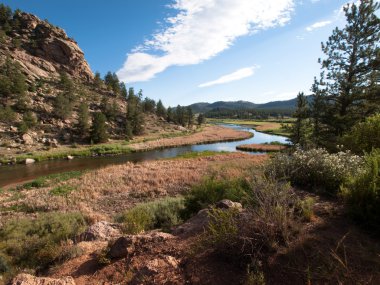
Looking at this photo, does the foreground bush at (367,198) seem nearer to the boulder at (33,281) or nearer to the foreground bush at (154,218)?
the foreground bush at (154,218)

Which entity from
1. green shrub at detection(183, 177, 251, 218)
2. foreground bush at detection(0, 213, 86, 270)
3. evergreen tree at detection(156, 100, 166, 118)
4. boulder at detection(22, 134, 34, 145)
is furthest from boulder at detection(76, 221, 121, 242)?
evergreen tree at detection(156, 100, 166, 118)

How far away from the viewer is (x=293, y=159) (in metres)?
8.14

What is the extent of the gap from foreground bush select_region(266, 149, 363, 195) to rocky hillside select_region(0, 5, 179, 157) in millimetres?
42884

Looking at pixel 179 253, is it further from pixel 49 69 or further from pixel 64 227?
pixel 49 69

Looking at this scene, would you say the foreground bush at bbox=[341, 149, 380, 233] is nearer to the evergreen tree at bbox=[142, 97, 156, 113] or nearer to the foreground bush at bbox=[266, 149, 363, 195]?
the foreground bush at bbox=[266, 149, 363, 195]

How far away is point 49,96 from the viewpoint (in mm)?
59812

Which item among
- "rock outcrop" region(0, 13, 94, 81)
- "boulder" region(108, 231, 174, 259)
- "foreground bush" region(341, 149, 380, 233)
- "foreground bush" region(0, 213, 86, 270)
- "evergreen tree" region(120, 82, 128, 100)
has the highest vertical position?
"rock outcrop" region(0, 13, 94, 81)

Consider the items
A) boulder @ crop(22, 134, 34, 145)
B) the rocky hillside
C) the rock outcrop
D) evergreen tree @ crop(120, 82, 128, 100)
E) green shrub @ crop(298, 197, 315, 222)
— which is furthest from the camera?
evergreen tree @ crop(120, 82, 128, 100)

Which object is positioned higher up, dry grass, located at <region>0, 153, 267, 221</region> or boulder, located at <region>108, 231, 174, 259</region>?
boulder, located at <region>108, 231, 174, 259</region>

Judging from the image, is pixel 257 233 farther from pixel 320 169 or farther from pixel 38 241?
pixel 38 241

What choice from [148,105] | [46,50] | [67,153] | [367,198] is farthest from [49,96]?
[367,198]

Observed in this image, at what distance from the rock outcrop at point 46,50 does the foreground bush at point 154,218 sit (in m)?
78.4

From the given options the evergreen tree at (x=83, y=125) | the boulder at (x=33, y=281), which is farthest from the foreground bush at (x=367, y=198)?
the evergreen tree at (x=83, y=125)

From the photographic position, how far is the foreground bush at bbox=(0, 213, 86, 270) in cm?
605
